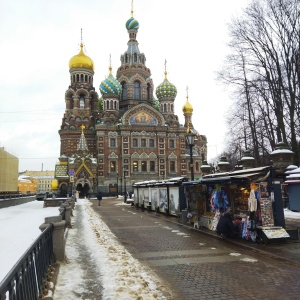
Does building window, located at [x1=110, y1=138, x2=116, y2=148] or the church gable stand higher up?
the church gable

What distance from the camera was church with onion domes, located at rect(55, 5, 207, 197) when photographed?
5475cm

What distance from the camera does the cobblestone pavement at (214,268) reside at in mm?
5855

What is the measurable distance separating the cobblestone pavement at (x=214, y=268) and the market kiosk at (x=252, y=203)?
932mm

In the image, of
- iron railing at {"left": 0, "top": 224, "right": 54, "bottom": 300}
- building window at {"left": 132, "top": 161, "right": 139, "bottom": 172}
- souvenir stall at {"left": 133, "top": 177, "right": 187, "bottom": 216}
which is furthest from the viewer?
building window at {"left": 132, "top": 161, "right": 139, "bottom": 172}

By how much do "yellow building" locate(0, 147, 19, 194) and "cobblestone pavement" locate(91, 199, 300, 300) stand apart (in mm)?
30638

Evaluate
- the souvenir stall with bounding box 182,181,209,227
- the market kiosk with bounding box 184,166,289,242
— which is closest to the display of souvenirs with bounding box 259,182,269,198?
the market kiosk with bounding box 184,166,289,242

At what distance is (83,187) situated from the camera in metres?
54.8

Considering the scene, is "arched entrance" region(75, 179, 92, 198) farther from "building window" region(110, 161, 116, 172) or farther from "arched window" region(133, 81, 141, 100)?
"arched window" region(133, 81, 141, 100)

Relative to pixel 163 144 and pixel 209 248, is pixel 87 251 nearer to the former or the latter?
pixel 209 248

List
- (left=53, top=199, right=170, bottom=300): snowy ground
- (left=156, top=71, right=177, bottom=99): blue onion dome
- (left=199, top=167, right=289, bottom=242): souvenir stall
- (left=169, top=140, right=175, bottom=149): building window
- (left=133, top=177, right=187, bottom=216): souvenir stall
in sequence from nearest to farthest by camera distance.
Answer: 1. (left=53, top=199, right=170, bottom=300): snowy ground
2. (left=199, top=167, right=289, bottom=242): souvenir stall
3. (left=133, top=177, right=187, bottom=216): souvenir stall
4. (left=169, top=140, right=175, bottom=149): building window
5. (left=156, top=71, right=177, bottom=99): blue onion dome

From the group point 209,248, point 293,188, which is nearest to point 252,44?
point 293,188

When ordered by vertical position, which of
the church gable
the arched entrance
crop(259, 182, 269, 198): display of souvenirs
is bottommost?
crop(259, 182, 269, 198): display of souvenirs

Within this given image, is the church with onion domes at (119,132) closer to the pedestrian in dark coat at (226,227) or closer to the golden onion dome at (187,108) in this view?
the golden onion dome at (187,108)

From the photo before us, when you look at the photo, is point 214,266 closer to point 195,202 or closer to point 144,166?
point 195,202
